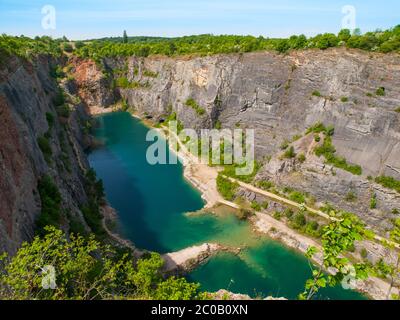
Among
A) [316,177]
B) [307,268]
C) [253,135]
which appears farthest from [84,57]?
[307,268]

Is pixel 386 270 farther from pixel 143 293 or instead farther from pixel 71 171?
pixel 71 171

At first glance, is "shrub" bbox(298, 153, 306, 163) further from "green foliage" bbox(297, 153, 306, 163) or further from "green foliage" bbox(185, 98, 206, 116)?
"green foliage" bbox(185, 98, 206, 116)

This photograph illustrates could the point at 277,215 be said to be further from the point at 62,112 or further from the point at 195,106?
the point at 62,112

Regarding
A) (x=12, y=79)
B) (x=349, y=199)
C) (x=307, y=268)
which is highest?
(x=12, y=79)

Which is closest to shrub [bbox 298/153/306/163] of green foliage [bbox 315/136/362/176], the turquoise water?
green foliage [bbox 315/136/362/176]

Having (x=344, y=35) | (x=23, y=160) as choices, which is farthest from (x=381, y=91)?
(x=23, y=160)

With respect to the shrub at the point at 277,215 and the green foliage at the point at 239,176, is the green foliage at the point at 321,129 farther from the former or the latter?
the shrub at the point at 277,215
